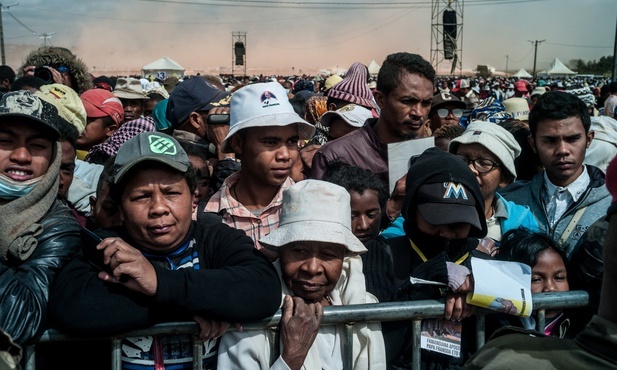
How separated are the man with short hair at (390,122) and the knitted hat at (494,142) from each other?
49 centimetres

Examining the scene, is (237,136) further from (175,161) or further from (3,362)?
(3,362)

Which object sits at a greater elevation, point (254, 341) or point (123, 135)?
point (123, 135)

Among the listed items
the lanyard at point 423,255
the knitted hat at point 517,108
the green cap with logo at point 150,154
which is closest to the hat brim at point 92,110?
the green cap with logo at point 150,154

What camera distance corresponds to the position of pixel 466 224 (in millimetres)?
2652

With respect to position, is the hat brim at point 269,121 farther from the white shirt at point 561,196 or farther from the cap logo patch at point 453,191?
the white shirt at point 561,196

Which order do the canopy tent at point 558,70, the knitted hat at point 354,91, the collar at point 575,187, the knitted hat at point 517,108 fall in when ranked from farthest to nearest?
1. the canopy tent at point 558,70
2. the knitted hat at point 517,108
3. the knitted hat at point 354,91
4. the collar at point 575,187

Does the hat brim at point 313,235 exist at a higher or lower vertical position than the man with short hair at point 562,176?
lower

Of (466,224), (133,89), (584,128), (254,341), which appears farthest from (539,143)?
(133,89)

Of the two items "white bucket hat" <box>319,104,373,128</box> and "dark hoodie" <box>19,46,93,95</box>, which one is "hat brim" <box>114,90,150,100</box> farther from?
"white bucket hat" <box>319,104,373,128</box>

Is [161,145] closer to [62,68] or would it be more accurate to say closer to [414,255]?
[414,255]

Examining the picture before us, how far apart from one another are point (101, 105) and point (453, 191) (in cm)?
322

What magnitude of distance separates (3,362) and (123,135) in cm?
323

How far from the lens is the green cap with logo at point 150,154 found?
2258mm

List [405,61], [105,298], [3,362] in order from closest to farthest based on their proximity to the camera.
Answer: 1. [3,362]
2. [105,298]
3. [405,61]
